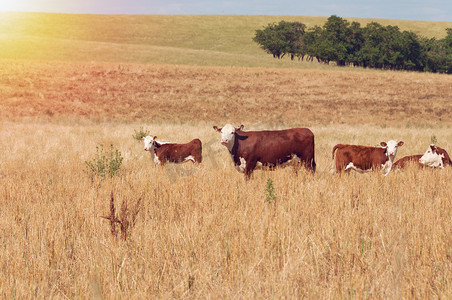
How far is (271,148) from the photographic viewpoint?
898 centimetres

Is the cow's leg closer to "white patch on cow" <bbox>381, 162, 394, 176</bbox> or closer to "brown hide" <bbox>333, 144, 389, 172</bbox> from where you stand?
"brown hide" <bbox>333, 144, 389, 172</bbox>

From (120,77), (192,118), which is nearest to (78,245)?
(192,118)

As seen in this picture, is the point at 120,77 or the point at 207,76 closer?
the point at 120,77

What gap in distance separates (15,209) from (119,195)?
151cm

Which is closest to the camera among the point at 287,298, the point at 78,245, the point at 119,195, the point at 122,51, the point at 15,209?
the point at 287,298

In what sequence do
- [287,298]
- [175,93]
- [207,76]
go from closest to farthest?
[287,298] → [175,93] → [207,76]

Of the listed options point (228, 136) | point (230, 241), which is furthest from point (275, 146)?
point (230, 241)

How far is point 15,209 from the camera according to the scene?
20.1 feet

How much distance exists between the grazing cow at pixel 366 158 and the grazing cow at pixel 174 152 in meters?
3.74

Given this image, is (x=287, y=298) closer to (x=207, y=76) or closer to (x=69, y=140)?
(x=69, y=140)

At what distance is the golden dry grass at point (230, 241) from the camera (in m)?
3.57

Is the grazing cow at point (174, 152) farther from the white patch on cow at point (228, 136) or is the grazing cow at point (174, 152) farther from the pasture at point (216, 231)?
the white patch on cow at point (228, 136)


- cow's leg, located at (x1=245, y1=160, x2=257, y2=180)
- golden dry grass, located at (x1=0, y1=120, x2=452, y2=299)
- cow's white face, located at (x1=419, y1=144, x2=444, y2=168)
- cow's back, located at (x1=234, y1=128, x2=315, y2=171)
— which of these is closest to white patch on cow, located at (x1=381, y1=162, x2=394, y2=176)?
cow's white face, located at (x1=419, y1=144, x2=444, y2=168)

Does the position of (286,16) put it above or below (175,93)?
above
